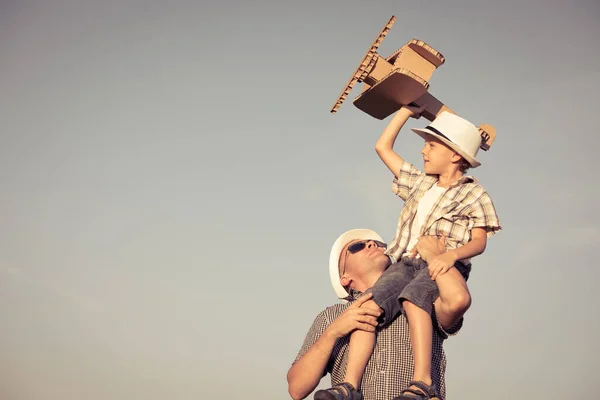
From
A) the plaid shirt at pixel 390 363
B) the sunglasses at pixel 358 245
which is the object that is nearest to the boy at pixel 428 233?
the plaid shirt at pixel 390 363

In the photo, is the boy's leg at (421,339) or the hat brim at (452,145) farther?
the hat brim at (452,145)

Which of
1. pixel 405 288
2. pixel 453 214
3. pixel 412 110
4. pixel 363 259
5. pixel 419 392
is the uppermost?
pixel 412 110

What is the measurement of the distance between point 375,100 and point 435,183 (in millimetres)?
987

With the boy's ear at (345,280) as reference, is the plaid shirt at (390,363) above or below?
below

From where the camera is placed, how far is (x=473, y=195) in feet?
18.1

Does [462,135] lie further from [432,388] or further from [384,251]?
[432,388]

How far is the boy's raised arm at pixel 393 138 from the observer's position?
243 inches

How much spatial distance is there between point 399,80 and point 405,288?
188cm

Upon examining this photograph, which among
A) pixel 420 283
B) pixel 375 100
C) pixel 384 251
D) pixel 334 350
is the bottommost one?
pixel 334 350

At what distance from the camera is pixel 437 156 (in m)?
5.73

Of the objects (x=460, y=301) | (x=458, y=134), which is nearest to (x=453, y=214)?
(x=458, y=134)

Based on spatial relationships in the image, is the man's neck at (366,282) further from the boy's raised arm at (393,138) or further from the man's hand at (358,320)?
the boy's raised arm at (393,138)

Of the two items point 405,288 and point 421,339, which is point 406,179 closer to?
point 405,288

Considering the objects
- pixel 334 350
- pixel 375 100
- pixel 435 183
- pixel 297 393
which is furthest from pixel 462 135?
pixel 297 393
